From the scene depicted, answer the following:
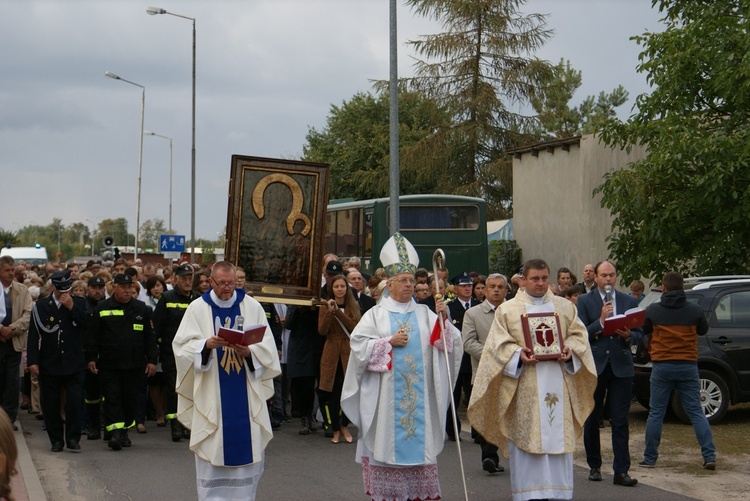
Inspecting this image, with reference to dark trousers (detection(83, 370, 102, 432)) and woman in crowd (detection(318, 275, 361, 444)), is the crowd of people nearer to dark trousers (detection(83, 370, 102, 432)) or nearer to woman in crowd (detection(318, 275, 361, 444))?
woman in crowd (detection(318, 275, 361, 444))

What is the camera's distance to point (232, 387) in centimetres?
805

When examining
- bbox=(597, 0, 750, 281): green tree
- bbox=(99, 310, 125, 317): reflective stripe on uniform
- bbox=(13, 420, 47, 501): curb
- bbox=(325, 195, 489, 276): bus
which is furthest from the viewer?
bbox=(325, 195, 489, 276): bus

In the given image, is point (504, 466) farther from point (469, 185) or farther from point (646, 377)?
point (469, 185)

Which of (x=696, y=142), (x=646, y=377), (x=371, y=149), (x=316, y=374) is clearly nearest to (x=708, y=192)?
(x=696, y=142)

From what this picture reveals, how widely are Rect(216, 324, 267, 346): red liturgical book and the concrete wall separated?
20496 millimetres

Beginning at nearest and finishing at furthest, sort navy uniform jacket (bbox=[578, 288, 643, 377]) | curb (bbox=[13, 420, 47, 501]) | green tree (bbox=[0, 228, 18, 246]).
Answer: curb (bbox=[13, 420, 47, 501]) < navy uniform jacket (bbox=[578, 288, 643, 377]) < green tree (bbox=[0, 228, 18, 246])

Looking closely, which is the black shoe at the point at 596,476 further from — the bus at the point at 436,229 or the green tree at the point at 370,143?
the green tree at the point at 370,143

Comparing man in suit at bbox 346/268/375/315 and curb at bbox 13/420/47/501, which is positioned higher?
man in suit at bbox 346/268/375/315

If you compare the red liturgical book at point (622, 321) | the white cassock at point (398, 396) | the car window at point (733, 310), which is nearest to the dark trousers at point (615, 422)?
the red liturgical book at point (622, 321)

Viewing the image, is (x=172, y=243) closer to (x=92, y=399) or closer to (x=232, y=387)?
(x=92, y=399)

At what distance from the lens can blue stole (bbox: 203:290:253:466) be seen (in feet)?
26.1

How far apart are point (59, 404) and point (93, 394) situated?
111 centimetres

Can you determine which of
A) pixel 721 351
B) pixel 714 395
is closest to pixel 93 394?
pixel 714 395

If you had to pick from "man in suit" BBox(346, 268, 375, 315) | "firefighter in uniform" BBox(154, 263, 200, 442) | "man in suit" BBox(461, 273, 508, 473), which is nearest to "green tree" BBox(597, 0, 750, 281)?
"man in suit" BBox(346, 268, 375, 315)
